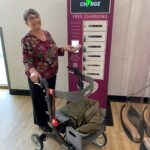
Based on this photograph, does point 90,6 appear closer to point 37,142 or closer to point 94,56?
point 94,56

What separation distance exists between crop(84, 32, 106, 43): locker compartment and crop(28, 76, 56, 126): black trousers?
0.65m

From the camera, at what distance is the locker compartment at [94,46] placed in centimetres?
212

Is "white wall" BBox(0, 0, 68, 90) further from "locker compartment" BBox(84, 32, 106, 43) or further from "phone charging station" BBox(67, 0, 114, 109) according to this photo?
"locker compartment" BBox(84, 32, 106, 43)

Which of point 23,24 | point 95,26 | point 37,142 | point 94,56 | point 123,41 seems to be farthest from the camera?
point 23,24

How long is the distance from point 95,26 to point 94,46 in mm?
244

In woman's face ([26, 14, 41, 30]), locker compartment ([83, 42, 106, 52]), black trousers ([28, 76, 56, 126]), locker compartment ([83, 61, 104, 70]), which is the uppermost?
woman's face ([26, 14, 41, 30])

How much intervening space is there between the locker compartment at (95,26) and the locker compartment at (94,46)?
169mm

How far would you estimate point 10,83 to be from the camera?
3.01 meters

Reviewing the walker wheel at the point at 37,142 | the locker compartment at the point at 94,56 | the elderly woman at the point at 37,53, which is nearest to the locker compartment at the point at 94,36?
the locker compartment at the point at 94,56

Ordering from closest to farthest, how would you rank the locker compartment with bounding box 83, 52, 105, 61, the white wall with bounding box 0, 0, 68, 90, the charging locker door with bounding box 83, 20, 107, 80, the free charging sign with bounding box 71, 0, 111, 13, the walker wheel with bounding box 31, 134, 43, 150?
the walker wheel with bounding box 31, 134, 43, 150
the free charging sign with bounding box 71, 0, 111, 13
the charging locker door with bounding box 83, 20, 107, 80
the locker compartment with bounding box 83, 52, 105, 61
the white wall with bounding box 0, 0, 68, 90

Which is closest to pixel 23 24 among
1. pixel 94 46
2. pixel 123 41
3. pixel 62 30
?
pixel 62 30

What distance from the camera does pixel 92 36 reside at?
210 centimetres

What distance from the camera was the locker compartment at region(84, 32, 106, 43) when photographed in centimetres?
208

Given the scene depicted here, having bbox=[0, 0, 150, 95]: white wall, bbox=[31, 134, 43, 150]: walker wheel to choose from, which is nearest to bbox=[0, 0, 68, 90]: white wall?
bbox=[0, 0, 150, 95]: white wall
